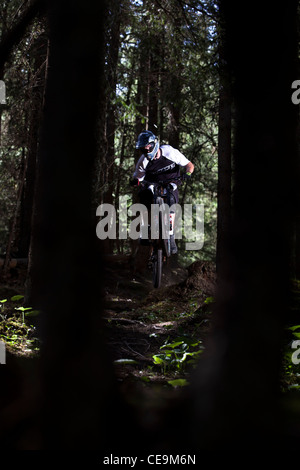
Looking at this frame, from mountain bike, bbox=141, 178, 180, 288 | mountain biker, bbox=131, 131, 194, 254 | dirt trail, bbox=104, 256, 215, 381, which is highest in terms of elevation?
mountain biker, bbox=131, 131, 194, 254

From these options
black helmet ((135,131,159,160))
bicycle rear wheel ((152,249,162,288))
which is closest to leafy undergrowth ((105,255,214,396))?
bicycle rear wheel ((152,249,162,288))

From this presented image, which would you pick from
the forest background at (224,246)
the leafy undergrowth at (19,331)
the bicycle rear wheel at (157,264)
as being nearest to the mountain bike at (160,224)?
the bicycle rear wheel at (157,264)

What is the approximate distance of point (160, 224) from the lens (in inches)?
328

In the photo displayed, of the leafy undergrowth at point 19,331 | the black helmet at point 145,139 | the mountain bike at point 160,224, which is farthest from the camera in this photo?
the mountain bike at point 160,224

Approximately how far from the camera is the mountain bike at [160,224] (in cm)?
829

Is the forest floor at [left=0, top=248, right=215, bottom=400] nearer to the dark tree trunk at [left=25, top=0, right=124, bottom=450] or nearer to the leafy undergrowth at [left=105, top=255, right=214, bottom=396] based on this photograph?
the leafy undergrowth at [left=105, top=255, right=214, bottom=396]

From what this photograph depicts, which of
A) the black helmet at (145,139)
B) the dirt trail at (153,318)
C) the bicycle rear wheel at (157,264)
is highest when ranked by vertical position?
the black helmet at (145,139)

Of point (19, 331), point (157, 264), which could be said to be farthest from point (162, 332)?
point (157, 264)

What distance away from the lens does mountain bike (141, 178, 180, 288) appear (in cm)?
829

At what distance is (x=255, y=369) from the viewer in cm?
193

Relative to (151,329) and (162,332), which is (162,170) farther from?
(162,332)

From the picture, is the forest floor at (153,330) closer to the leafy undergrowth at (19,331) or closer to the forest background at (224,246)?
the leafy undergrowth at (19,331)
